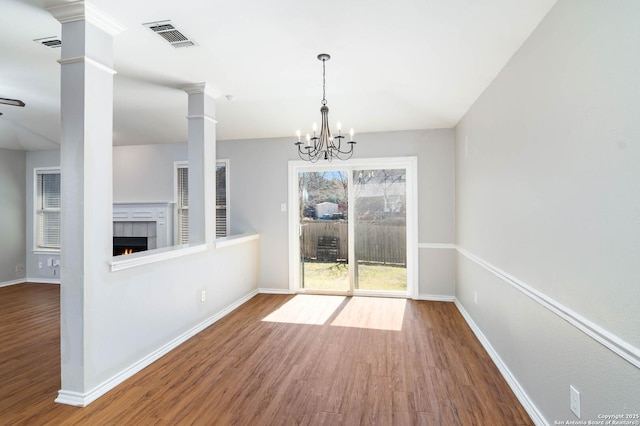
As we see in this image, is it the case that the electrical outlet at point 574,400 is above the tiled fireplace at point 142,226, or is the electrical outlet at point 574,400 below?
below

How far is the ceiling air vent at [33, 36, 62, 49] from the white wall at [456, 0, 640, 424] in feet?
11.0

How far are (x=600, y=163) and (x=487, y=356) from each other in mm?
2090

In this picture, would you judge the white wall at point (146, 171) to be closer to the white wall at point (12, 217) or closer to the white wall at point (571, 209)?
the white wall at point (12, 217)

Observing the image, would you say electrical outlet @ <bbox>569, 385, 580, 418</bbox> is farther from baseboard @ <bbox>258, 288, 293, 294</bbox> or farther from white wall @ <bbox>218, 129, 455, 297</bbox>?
baseboard @ <bbox>258, 288, 293, 294</bbox>

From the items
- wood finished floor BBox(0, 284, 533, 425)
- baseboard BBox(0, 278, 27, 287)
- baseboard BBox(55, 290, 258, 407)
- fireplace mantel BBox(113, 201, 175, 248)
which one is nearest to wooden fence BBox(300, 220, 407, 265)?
Answer: wood finished floor BBox(0, 284, 533, 425)

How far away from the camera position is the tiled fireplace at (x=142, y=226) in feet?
18.5

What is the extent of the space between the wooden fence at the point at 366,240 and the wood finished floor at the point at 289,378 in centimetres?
113

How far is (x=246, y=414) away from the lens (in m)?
2.15

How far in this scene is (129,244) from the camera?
19.0ft

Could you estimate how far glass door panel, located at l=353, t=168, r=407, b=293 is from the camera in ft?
16.1

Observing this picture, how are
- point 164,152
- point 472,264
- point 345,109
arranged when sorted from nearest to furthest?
point 472,264, point 345,109, point 164,152

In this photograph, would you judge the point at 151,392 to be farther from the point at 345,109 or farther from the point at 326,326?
the point at 345,109

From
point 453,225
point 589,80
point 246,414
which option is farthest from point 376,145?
point 246,414

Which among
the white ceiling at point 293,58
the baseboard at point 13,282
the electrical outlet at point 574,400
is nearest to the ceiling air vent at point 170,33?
the white ceiling at point 293,58
